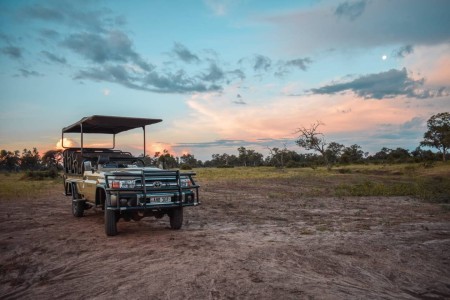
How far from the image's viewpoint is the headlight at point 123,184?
7.89 m

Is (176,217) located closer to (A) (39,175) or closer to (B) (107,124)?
(B) (107,124)

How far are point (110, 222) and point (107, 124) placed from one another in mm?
4351

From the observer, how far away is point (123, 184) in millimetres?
7973

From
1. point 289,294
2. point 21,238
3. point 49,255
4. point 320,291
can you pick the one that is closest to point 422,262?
point 320,291

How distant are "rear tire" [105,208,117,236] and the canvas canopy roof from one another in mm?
3193

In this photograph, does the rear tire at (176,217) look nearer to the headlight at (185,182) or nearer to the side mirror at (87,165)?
the headlight at (185,182)

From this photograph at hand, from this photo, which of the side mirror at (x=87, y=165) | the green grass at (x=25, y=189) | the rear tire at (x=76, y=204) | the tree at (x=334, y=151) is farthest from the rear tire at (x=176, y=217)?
the tree at (x=334, y=151)

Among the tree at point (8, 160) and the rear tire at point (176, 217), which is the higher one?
the tree at point (8, 160)

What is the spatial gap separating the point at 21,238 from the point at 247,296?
20.5 ft

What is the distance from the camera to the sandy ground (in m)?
4.76

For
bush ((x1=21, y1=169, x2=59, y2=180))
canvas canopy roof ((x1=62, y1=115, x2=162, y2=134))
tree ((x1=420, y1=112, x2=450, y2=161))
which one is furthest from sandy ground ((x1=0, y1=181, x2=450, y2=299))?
tree ((x1=420, y1=112, x2=450, y2=161))

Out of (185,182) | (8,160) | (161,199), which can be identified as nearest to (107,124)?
(185,182)

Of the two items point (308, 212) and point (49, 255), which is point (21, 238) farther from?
point (308, 212)

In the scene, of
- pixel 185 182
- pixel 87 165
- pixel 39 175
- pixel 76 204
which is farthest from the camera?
pixel 39 175
